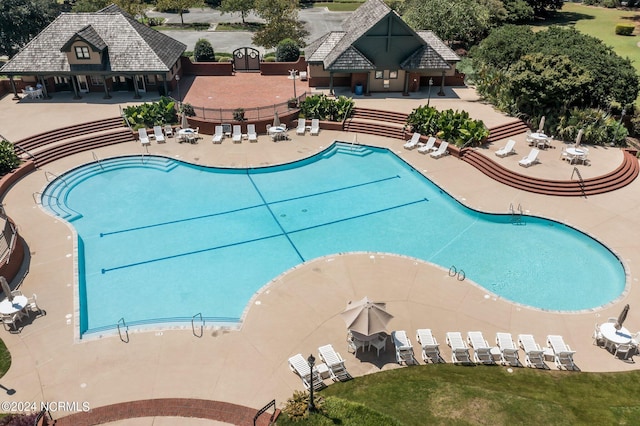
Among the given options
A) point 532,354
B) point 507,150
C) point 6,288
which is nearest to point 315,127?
point 507,150

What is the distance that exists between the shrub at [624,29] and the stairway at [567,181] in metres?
40.6

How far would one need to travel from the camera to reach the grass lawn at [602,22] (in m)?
57.3

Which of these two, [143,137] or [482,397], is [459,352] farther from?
[143,137]

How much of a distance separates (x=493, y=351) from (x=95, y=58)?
37.0 m

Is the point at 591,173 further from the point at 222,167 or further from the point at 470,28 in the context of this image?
the point at 470,28

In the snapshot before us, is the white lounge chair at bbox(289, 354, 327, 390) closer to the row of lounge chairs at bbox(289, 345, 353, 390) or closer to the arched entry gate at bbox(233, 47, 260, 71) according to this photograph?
the row of lounge chairs at bbox(289, 345, 353, 390)

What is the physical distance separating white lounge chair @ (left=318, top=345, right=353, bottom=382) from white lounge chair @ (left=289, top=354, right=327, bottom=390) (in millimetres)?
518

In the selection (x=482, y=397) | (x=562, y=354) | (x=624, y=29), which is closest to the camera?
(x=482, y=397)

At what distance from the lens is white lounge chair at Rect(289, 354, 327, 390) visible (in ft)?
54.8

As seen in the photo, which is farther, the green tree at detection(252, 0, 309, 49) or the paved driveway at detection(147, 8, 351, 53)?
the paved driveway at detection(147, 8, 351, 53)

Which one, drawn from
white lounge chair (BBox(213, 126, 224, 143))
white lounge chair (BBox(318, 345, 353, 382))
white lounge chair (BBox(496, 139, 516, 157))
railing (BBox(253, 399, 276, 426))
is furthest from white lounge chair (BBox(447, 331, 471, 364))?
white lounge chair (BBox(213, 126, 224, 143))

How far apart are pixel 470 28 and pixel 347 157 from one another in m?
26.8

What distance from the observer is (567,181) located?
28.5 meters

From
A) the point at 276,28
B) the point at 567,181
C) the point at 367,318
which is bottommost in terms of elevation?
the point at 367,318
